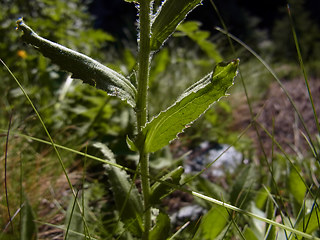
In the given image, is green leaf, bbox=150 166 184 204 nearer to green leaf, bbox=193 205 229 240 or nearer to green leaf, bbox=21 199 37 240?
green leaf, bbox=193 205 229 240

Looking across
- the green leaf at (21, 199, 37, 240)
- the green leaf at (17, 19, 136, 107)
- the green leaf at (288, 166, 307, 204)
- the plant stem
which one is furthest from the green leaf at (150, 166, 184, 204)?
the green leaf at (288, 166, 307, 204)

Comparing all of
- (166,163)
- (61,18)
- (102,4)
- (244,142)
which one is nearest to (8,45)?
(61,18)

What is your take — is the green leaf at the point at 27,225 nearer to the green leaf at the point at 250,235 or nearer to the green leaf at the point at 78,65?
the green leaf at the point at 78,65

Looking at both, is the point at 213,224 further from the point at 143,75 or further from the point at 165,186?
the point at 143,75

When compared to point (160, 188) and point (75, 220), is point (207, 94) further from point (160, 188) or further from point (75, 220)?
point (75, 220)

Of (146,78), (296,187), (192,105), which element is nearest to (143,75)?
(146,78)
